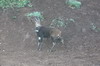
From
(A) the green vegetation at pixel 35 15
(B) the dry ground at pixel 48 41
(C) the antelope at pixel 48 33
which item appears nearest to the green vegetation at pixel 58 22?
(B) the dry ground at pixel 48 41

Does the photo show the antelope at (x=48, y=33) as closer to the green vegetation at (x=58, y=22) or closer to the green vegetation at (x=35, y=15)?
the green vegetation at (x=58, y=22)

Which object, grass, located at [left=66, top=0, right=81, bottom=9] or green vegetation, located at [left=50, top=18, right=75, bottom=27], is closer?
green vegetation, located at [left=50, top=18, right=75, bottom=27]

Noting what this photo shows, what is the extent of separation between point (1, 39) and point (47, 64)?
8.72ft

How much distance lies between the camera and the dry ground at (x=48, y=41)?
11641 millimetres

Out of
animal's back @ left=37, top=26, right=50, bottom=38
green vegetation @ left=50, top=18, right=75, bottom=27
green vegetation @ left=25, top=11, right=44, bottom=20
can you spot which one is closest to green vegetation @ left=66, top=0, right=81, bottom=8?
green vegetation @ left=50, top=18, right=75, bottom=27

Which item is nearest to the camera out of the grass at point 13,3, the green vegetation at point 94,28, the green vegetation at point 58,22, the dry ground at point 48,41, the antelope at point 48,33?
the dry ground at point 48,41

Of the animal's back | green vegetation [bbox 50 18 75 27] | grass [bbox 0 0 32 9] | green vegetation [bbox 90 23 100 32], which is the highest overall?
grass [bbox 0 0 32 9]

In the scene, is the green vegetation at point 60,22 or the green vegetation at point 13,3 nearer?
the green vegetation at point 60,22

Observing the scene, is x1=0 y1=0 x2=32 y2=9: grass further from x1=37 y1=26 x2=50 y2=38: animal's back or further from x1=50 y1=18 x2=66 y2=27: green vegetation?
x1=37 y1=26 x2=50 y2=38: animal's back

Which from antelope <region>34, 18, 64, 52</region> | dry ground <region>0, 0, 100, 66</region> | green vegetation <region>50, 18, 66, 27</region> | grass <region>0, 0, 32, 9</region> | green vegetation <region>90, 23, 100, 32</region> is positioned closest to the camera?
dry ground <region>0, 0, 100, 66</region>

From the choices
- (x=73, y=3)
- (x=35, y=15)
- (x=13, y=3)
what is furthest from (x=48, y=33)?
(x=73, y=3)

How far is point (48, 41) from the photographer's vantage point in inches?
521

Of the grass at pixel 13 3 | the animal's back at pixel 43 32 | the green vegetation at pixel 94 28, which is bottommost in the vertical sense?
the green vegetation at pixel 94 28

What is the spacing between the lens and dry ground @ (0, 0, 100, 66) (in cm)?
1164
